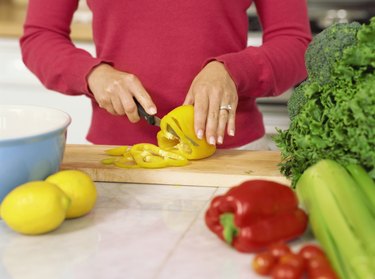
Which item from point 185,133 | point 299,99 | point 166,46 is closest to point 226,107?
point 185,133

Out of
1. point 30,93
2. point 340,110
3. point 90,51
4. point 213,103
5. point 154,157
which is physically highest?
point 340,110

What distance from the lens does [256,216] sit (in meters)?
0.86

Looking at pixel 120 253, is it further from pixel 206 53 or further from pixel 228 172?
pixel 206 53

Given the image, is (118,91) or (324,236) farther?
(118,91)

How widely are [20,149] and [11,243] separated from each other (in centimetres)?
15

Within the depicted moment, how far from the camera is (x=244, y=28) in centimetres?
172

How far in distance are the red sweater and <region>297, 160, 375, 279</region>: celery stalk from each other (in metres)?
0.60

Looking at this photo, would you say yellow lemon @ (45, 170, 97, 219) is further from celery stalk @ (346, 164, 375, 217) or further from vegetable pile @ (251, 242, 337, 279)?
celery stalk @ (346, 164, 375, 217)

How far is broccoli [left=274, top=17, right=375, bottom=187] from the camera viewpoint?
1.00 meters

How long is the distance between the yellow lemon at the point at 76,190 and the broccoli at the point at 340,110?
1.20 feet

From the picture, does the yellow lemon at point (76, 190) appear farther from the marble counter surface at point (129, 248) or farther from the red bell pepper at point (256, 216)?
the red bell pepper at point (256, 216)

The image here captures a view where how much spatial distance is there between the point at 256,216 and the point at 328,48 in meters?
0.37

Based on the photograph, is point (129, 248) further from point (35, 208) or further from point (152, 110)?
point (152, 110)

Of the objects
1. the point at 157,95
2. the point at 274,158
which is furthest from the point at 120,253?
the point at 157,95
